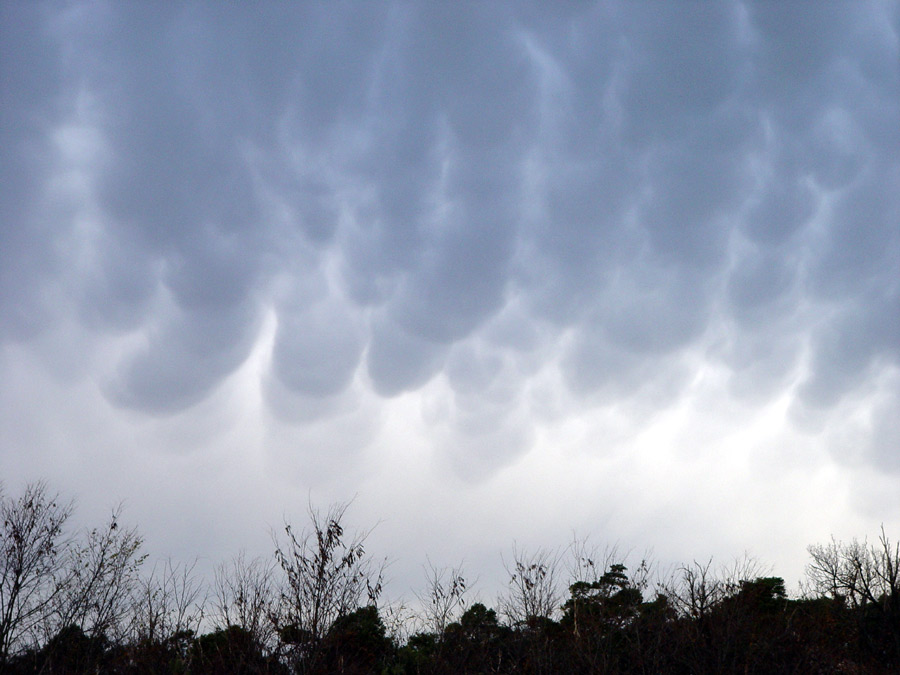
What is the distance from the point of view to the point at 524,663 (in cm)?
2980

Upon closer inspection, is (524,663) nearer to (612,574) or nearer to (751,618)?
(612,574)

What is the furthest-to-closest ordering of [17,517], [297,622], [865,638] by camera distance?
[865,638], [17,517], [297,622]

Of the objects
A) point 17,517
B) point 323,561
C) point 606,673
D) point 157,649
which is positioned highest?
point 17,517

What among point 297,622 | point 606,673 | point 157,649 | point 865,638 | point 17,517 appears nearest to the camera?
point 297,622

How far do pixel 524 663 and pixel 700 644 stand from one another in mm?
7202

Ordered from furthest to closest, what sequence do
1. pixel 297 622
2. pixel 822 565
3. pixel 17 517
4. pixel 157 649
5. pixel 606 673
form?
1. pixel 822 565
2. pixel 17 517
3. pixel 157 649
4. pixel 606 673
5. pixel 297 622

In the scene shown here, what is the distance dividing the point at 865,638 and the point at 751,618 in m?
7.22

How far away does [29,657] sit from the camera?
29.6m

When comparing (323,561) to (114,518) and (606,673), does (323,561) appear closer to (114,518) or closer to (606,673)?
(606,673)

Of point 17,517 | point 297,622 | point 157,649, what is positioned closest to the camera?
point 297,622

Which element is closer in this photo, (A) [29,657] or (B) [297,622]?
(B) [297,622]

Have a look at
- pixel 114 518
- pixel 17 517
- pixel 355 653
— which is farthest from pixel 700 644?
pixel 17 517

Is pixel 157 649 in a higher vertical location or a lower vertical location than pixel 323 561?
lower

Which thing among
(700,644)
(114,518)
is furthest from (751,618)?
(114,518)
